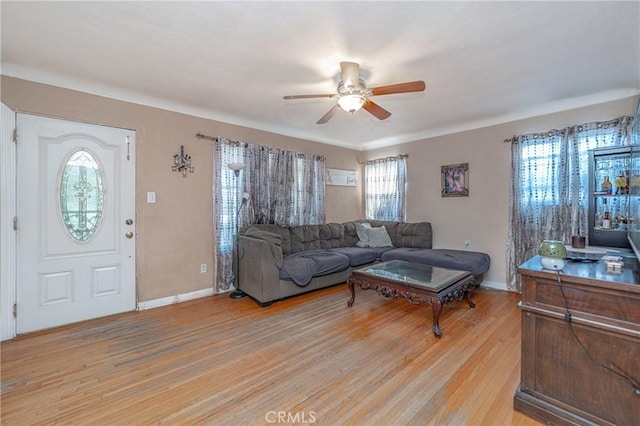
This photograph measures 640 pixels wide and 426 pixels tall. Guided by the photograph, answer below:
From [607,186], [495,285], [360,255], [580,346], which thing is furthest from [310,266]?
[607,186]

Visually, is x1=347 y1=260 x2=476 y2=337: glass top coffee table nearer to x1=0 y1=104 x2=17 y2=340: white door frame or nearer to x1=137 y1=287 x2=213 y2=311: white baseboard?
x1=137 y1=287 x2=213 y2=311: white baseboard

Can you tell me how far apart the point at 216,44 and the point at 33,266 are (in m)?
2.71

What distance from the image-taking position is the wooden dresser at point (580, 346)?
1.32 m

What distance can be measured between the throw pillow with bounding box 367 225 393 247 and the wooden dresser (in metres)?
3.17

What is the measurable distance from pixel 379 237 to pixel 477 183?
175 cm

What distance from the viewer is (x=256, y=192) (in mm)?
4102

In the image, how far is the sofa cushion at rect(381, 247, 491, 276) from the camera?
353cm

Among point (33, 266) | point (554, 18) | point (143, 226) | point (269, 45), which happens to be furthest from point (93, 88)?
point (554, 18)

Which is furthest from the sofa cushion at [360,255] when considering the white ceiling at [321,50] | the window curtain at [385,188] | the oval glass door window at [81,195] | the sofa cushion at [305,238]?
the oval glass door window at [81,195]

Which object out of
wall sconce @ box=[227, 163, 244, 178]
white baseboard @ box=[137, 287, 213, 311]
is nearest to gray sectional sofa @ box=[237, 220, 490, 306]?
white baseboard @ box=[137, 287, 213, 311]

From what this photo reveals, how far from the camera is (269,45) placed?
2.20m

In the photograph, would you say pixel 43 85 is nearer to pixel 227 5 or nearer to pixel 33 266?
pixel 33 266

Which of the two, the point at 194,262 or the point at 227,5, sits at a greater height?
the point at 227,5

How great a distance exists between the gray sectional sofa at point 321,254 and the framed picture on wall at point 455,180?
648mm
